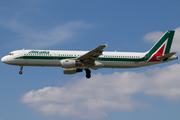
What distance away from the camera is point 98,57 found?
1969 inches

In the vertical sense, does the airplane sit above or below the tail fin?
below

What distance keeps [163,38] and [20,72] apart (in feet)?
94.0

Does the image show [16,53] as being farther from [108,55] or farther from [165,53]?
[165,53]

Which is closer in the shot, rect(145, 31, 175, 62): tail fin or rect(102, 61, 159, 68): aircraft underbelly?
rect(102, 61, 159, 68): aircraft underbelly

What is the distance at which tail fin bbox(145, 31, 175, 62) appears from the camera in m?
52.1

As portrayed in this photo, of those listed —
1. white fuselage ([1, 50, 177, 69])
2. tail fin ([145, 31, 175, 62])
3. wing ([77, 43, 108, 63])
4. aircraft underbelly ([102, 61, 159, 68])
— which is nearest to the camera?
wing ([77, 43, 108, 63])

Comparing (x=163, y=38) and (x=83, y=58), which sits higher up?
(x=163, y=38)

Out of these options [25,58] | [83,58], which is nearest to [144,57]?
[83,58]

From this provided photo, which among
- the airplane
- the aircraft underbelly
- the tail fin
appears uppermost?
the tail fin

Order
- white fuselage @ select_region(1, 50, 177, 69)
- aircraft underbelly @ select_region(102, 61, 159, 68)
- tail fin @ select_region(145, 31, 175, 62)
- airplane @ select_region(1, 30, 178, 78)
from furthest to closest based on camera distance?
tail fin @ select_region(145, 31, 175, 62) → aircraft underbelly @ select_region(102, 61, 159, 68) → white fuselage @ select_region(1, 50, 177, 69) → airplane @ select_region(1, 30, 178, 78)

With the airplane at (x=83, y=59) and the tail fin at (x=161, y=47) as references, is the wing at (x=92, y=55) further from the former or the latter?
the tail fin at (x=161, y=47)

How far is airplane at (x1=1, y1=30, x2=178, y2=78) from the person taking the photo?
48.4 metres

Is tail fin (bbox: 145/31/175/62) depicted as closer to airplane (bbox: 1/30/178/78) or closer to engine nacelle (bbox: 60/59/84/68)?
airplane (bbox: 1/30/178/78)

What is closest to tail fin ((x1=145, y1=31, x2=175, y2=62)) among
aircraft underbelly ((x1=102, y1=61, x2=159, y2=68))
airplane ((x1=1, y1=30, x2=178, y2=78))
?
airplane ((x1=1, y1=30, x2=178, y2=78))
